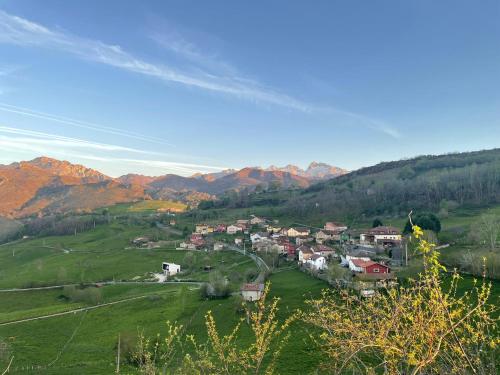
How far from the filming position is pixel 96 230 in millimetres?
178625

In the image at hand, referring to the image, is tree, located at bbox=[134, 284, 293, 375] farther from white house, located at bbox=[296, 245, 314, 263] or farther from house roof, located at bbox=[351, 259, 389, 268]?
white house, located at bbox=[296, 245, 314, 263]

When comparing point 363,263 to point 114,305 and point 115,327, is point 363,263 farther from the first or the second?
point 114,305

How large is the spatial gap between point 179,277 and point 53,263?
5142cm

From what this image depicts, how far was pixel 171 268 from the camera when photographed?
102 meters

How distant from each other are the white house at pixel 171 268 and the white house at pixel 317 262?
40255mm

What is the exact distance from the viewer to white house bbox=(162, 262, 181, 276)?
101 metres

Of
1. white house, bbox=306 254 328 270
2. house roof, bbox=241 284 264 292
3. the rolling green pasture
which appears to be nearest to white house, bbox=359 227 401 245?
white house, bbox=306 254 328 270

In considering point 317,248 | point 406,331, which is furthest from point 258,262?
point 406,331

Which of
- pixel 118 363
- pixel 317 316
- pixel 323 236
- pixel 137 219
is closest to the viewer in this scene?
pixel 317 316

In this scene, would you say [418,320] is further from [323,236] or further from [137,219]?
[137,219]

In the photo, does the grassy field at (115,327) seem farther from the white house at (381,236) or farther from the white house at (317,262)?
the white house at (381,236)

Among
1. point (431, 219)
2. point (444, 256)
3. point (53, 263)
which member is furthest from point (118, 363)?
point (53, 263)

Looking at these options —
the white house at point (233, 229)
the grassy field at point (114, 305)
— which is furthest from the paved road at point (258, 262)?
the white house at point (233, 229)

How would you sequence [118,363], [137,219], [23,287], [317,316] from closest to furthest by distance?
1. [317,316]
2. [118,363]
3. [23,287]
4. [137,219]
